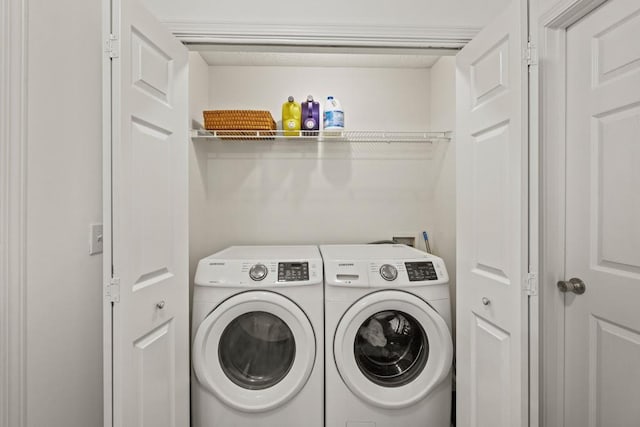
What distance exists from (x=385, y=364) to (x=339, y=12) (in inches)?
66.0

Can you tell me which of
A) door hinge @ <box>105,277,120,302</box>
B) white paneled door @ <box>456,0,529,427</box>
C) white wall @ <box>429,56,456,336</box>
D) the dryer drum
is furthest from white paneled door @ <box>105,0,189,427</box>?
white wall @ <box>429,56,456,336</box>

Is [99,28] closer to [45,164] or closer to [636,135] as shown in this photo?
[45,164]

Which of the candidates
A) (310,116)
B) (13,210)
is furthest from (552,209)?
(13,210)

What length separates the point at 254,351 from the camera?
174cm

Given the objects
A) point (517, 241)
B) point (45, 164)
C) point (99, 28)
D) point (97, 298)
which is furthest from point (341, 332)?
point (99, 28)

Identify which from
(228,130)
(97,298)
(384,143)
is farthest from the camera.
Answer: (384,143)

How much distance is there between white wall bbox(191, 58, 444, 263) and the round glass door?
34.1 inches

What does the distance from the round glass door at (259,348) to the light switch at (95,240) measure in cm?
70

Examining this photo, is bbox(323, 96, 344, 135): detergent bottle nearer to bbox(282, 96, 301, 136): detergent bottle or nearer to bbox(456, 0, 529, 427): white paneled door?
bbox(282, 96, 301, 136): detergent bottle

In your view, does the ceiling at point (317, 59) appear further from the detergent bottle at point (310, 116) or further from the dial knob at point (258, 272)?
the dial knob at point (258, 272)

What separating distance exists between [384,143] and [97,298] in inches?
77.6

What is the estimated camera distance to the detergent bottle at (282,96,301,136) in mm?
2281

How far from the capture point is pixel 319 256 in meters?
1.89

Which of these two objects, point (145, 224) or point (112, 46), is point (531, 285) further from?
point (112, 46)
